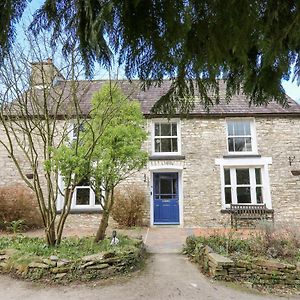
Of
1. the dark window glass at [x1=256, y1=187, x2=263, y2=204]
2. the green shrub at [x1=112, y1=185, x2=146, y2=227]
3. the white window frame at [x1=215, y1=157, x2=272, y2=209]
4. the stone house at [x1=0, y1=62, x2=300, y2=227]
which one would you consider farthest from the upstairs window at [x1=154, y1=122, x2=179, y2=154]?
the dark window glass at [x1=256, y1=187, x2=263, y2=204]

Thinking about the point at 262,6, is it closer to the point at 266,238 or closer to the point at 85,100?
the point at 266,238

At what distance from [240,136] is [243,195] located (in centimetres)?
269

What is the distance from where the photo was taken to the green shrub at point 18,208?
39.6 feet

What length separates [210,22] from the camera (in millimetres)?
1987

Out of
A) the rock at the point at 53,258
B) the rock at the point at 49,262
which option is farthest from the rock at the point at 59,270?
the rock at the point at 53,258

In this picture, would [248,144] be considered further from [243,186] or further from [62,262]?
[62,262]

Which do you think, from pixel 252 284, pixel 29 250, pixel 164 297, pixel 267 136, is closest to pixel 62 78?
pixel 29 250

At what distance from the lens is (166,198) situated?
13836mm

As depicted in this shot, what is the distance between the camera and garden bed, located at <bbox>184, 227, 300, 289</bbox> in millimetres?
6073

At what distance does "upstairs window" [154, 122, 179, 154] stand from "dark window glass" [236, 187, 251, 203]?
10.9 ft

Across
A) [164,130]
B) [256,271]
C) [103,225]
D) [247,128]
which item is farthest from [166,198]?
[256,271]

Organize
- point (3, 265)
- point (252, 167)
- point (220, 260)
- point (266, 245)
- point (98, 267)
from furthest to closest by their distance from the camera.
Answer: point (252, 167)
point (266, 245)
point (3, 265)
point (98, 267)
point (220, 260)

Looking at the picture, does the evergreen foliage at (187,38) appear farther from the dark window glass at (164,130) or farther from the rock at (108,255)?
the dark window glass at (164,130)

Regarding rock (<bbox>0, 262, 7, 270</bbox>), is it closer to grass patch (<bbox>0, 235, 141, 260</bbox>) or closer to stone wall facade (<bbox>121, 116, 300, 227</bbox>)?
grass patch (<bbox>0, 235, 141, 260</bbox>)
